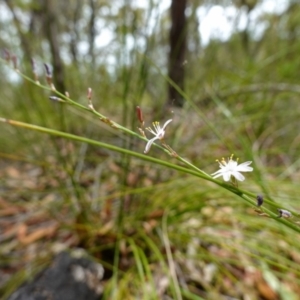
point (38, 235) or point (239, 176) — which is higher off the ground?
point (239, 176)

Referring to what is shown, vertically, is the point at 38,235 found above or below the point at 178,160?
below

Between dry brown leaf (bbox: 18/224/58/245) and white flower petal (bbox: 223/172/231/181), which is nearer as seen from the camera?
white flower petal (bbox: 223/172/231/181)

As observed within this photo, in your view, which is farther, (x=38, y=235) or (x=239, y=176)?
(x=38, y=235)

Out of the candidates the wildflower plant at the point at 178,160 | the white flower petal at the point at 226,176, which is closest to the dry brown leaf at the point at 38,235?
the wildflower plant at the point at 178,160

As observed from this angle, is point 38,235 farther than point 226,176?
Yes

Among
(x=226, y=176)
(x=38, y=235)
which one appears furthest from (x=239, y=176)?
(x=38, y=235)

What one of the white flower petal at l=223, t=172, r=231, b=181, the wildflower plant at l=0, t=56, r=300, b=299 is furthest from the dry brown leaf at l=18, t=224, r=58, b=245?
the white flower petal at l=223, t=172, r=231, b=181

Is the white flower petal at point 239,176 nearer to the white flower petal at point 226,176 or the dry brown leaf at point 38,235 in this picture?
the white flower petal at point 226,176

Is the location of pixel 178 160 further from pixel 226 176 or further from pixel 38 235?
pixel 38 235

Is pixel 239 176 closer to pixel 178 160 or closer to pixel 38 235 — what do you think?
pixel 178 160

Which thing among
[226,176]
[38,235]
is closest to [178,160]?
[226,176]

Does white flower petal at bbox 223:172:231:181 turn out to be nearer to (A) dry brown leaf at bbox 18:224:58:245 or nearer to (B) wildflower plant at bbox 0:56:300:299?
(B) wildflower plant at bbox 0:56:300:299
